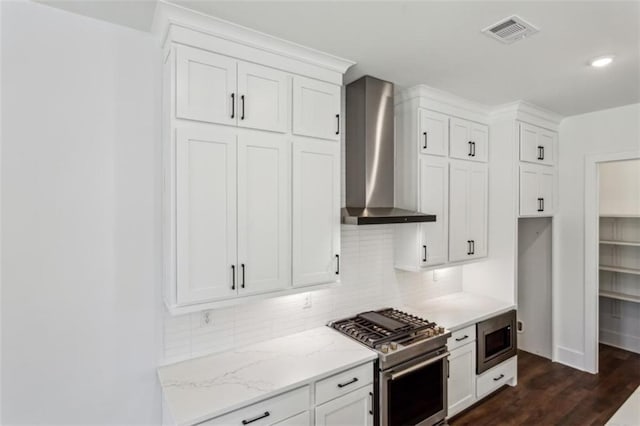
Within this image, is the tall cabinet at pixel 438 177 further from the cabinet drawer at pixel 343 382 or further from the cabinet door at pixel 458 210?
the cabinet drawer at pixel 343 382

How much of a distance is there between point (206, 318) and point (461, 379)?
223cm

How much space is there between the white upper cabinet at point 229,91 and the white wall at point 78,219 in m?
0.32

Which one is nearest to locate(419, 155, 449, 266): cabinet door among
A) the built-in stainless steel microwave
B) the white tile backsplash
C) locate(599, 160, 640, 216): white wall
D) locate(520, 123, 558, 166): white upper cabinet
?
the white tile backsplash

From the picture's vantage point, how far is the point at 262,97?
202cm

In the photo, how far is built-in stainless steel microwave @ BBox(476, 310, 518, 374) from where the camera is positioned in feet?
10.0

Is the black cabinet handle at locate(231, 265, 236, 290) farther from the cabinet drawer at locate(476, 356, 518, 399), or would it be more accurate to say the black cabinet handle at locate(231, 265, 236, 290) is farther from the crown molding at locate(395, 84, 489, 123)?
the cabinet drawer at locate(476, 356, 518, 399)

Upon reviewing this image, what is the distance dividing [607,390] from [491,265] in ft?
5.40

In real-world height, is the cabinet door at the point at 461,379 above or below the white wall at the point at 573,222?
below

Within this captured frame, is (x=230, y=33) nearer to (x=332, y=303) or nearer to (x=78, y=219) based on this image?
(x=78, y=219)

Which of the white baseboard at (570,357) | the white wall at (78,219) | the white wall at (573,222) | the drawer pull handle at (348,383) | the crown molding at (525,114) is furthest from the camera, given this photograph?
the white baseboard at (570,357)

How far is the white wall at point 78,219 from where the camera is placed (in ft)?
5.40

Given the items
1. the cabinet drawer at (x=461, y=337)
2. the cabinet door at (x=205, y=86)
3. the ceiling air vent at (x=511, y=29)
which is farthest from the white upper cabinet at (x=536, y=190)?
the cabinet door at (x=205, y=86)

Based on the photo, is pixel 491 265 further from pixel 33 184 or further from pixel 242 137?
pixel 33 184

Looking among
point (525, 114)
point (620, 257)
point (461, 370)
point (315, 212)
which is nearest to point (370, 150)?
point (315, 212)
